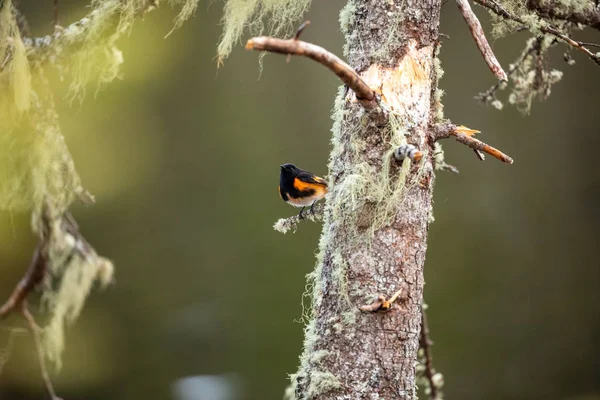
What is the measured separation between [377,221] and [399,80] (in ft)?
1.07

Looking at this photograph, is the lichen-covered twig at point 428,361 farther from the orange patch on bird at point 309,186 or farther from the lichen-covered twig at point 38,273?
the lichen-covered twig at point 38,273

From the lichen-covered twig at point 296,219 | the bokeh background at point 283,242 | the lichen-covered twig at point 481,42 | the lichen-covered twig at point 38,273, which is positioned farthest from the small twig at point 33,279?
the bokeh background at point 283,242

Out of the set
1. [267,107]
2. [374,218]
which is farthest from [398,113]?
[267,107]

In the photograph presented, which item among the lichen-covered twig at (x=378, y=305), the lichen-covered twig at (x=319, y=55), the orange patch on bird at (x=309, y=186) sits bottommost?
the lichen-covered twig at (x=378, y=305)

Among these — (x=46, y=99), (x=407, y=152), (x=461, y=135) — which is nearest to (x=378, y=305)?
(x=407, y=152)

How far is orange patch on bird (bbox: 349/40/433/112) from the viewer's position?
52.7 inches

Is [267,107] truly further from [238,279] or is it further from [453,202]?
[453,202]

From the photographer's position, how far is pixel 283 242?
195 inches

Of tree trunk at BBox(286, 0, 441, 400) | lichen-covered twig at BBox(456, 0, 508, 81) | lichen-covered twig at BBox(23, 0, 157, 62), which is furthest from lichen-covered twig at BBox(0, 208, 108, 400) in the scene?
lichen-covered twig at BBox(456, 0, 508, 81)

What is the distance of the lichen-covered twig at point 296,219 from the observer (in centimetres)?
174

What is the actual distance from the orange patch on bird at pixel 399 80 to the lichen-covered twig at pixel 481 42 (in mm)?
133

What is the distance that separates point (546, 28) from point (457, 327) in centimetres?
384

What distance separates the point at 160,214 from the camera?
481 cm

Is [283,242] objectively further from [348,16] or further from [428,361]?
[348,16]
